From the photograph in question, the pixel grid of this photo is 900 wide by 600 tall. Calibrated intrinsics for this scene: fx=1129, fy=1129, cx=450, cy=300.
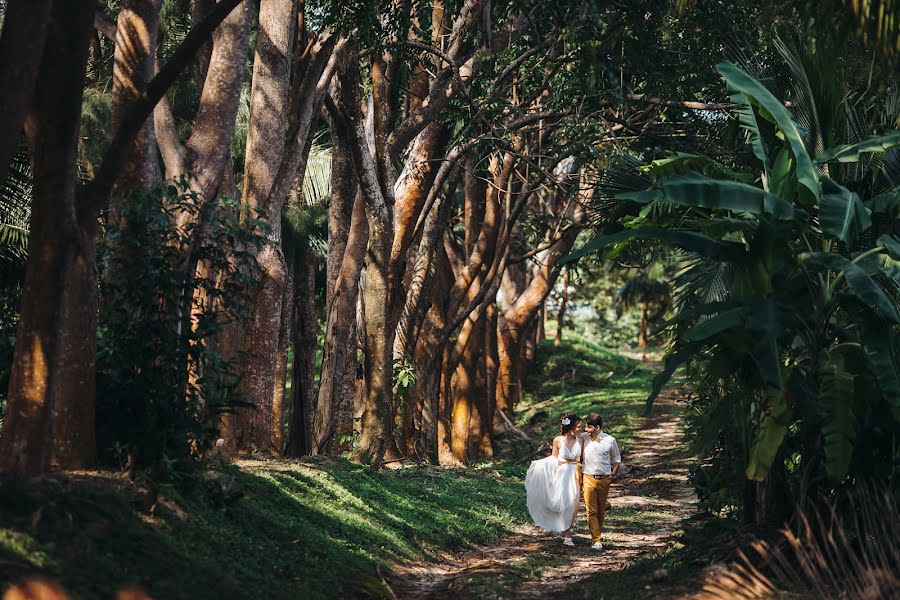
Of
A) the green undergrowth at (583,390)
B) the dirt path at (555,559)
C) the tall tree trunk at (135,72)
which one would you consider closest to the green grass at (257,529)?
the dirt path at (555,559)

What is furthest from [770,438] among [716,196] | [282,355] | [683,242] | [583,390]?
[583,390]

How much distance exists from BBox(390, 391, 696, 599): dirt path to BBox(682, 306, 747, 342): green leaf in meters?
2.20

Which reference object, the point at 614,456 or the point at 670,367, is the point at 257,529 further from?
the point at 614,456

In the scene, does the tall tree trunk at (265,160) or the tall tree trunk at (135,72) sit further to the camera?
the tall tree trunk at (265,160)

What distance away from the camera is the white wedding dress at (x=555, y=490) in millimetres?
14211

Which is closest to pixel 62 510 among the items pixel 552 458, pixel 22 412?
pixel 22 412

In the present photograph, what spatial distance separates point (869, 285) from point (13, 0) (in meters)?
6.44

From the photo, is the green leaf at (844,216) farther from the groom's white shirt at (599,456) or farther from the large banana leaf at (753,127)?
the groom's white shirt at (599,456)

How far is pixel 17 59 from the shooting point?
279 inches

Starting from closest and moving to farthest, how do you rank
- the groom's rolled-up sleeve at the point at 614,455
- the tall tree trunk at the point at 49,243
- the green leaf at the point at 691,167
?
1. the tall tree trunk at the point at 49,243
2. the green leaf at the point at 691,167
3. the groom's rolled-up sleeve at the point at 614,455

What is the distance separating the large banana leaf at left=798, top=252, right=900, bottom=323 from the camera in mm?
A: 8609

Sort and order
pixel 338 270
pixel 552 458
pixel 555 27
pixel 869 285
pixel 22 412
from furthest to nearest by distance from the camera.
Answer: pixel 338 270 → pixel 555 27 → pixel 552 458 → pixel 869 285 → pixel 22 412

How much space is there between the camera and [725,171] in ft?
33.5

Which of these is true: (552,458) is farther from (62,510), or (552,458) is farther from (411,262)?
(62,510)
